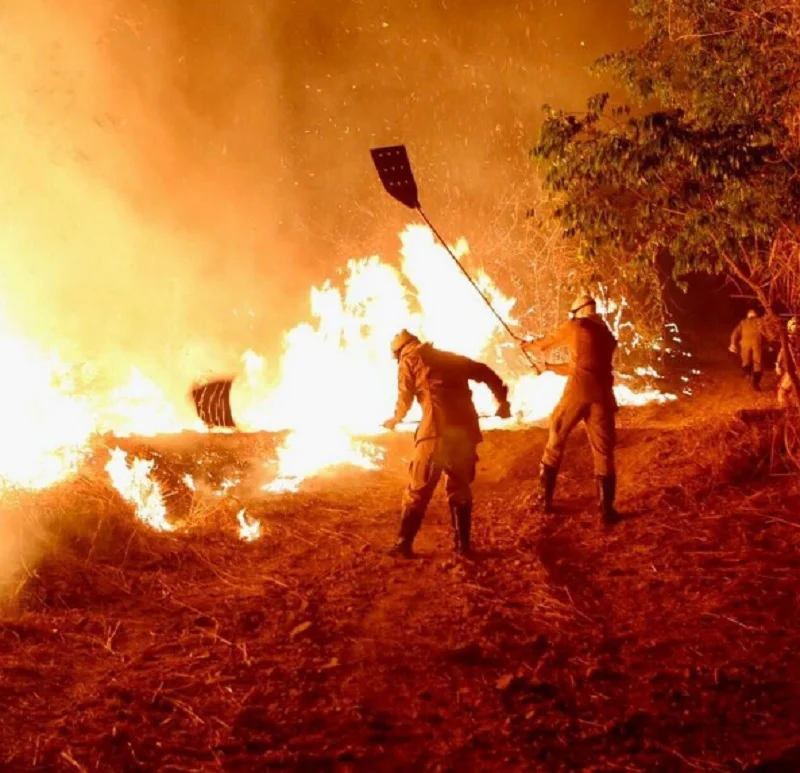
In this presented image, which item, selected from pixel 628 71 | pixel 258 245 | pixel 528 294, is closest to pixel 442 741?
pixel 628 71

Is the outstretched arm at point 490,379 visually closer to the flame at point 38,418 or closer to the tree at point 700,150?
the tree at point 700,150

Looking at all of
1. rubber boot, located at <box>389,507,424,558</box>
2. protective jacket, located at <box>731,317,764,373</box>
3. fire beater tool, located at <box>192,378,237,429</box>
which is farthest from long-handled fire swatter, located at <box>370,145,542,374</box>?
protective jacket, located at <box>731,317,764,373</box>

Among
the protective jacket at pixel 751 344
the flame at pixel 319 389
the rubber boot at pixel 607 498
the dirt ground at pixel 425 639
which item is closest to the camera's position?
the dirt ground at pixel 425 639

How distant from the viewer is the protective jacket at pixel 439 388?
5668mm

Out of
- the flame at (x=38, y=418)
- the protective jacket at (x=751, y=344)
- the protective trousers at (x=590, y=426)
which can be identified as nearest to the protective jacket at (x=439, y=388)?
the protective trousers at (x=590, y=426)

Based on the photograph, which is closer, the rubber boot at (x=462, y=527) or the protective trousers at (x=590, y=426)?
the rubber boot at (x=462, y=527)

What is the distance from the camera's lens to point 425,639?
4.32 meters

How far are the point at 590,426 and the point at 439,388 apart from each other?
1.54m

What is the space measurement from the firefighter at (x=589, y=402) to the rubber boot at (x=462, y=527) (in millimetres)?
1213

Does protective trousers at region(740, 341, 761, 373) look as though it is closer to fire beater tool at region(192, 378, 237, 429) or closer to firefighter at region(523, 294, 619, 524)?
firefighter at region(523, 294, 619, 524)

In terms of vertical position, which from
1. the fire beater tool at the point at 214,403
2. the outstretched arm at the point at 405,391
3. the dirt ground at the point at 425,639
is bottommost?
the dirt ground at the point at 425,639

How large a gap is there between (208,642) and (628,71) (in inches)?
242

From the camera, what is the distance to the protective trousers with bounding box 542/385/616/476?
6.30 meters

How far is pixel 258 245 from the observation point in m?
15.9
